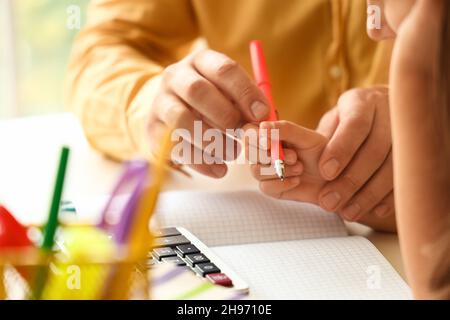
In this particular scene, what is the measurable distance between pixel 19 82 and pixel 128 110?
958 millimetres

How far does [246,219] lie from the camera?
63 cm

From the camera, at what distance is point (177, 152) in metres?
0.70

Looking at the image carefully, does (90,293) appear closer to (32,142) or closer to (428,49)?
(428,49)

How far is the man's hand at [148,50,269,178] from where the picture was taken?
0.63 meters

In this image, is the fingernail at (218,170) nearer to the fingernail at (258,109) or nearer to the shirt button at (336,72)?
the fingernail at (258,109)

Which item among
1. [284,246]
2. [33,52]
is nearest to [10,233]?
[284,246]

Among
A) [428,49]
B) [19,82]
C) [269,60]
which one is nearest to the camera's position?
[428,49]

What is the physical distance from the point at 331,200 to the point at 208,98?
0.12m

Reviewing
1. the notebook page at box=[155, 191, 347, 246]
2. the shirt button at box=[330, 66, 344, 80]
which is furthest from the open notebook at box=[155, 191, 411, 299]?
the shirt button at box=[330, 66, 344, 80]

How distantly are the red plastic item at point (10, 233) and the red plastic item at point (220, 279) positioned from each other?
175 millimetres

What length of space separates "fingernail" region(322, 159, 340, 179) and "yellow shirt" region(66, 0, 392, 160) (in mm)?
284

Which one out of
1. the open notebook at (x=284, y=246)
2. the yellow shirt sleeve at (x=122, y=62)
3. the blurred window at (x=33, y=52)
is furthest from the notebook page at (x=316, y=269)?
the blurred window at (x=33, y=52)

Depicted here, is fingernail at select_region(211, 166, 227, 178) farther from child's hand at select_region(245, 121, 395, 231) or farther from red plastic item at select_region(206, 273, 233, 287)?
red plastic item at select_region(206, 273, 233, 287)
